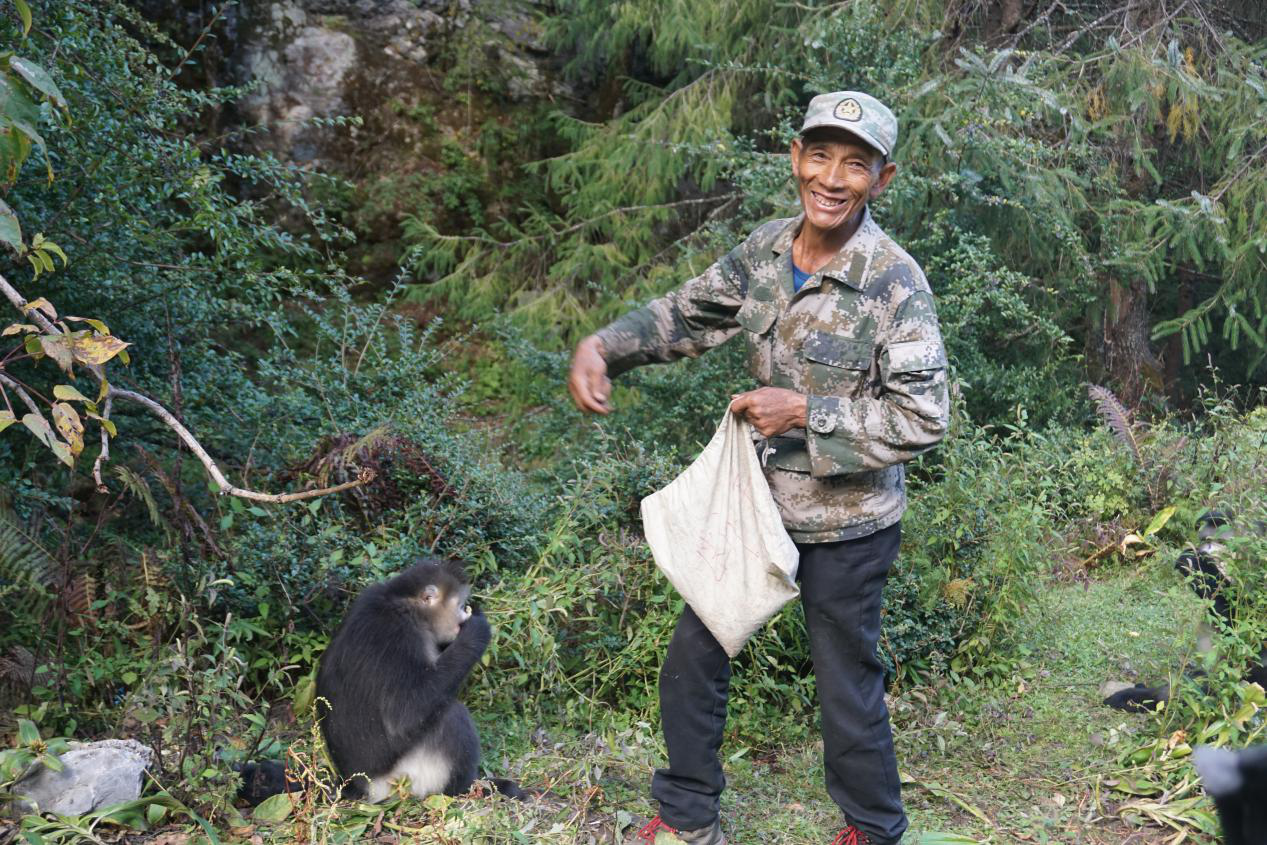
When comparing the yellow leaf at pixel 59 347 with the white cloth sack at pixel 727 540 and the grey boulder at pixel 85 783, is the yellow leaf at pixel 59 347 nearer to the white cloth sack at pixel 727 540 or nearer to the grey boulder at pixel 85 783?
the grey boulder at pixel 85 783

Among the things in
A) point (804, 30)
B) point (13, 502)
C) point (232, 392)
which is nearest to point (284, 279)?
point (232, 392)

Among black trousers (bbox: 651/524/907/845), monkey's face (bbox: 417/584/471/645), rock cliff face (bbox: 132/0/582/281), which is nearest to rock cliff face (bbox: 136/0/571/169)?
→ rock cliff face (bbox: 132/0/582/281)

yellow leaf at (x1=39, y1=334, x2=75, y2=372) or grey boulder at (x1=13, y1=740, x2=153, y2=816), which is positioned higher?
yellow leaf at (x1=39, y1=334, x2=75, y2=372)

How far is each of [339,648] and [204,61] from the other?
7.84 m

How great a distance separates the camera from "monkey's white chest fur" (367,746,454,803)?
3.83m

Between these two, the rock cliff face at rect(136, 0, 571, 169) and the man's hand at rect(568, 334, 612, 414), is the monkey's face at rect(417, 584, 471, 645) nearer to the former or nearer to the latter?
the man's hand at rect(568, 334, 612, 414)

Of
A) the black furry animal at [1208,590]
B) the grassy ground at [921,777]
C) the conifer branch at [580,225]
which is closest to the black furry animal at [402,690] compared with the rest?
the grassy ground at [921,777]

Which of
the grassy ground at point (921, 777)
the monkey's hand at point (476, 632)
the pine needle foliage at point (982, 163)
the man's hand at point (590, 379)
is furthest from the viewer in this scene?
the pine needle foliage at point (982, 163)

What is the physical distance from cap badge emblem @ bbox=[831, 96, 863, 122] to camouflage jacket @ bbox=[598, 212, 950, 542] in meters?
0.36

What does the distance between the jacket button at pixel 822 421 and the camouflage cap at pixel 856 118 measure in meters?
0.78

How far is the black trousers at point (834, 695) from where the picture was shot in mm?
3416

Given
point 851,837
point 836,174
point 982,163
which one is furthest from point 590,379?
point 982,163

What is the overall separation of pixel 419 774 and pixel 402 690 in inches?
12.5

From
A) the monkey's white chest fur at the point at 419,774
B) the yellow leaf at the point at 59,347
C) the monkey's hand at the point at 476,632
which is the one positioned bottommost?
the monkey's white chest fur at the point at 419,774
